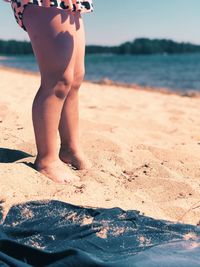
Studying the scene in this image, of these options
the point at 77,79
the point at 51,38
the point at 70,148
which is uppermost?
the point at 51,38

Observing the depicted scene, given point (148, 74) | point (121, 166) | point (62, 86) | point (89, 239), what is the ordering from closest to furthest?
point (89, 239), point (62, 86), point (121, 166), point (148, 74)

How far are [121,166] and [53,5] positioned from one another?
39.1 inches

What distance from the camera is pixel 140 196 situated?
2125 mm

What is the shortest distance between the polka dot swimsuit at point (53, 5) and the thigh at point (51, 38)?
3 cm

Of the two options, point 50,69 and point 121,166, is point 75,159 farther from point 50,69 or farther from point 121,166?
point 50,69

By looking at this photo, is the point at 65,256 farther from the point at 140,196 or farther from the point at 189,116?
the point at 189,116

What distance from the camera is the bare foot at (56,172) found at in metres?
2.16

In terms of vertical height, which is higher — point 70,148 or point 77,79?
point 77,79

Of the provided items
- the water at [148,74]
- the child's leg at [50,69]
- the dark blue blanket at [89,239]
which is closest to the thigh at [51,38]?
the child's leg at [50,69]

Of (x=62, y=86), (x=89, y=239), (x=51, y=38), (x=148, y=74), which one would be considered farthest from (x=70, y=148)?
(x=148, y=74)

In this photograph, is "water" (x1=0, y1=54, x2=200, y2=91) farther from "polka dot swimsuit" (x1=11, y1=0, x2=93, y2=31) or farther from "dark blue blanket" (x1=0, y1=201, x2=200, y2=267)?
"dark blue blanket" (x1=0, y1=201, x2=200, y2=267)

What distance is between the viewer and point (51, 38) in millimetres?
2121

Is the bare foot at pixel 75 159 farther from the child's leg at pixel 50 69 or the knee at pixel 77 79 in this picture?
the knee at pixel 77 79

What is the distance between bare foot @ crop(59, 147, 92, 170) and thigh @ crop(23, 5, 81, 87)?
477 mm
